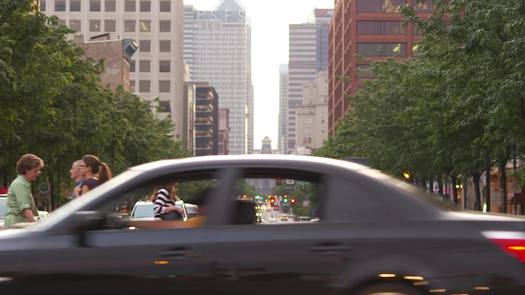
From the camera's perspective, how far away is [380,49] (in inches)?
4402

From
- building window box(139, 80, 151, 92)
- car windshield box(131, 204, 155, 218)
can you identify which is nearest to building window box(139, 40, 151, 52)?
building window box(139, 80, 151, 92)

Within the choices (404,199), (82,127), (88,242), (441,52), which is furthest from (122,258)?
(82,127)

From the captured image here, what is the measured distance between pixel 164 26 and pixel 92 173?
126934 millimetres

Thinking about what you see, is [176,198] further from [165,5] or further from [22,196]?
[165,5]

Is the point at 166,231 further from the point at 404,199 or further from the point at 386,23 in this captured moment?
the point at 386,23

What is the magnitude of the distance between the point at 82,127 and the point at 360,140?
20.6 metres

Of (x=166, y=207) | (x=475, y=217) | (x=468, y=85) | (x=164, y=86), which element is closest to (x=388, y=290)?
(x=475, y=217)

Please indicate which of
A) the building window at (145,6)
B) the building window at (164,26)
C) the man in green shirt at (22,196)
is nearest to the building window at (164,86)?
the building window at (164,26)

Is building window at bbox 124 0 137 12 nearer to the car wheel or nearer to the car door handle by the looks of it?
the car door handle

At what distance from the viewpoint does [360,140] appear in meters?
52.9

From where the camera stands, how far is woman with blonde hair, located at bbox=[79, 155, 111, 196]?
10.2 m

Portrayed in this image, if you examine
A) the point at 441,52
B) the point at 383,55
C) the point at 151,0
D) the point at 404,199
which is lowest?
the point at 404,199

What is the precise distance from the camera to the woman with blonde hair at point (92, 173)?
10.2m

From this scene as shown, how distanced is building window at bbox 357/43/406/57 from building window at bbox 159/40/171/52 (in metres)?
34.5
